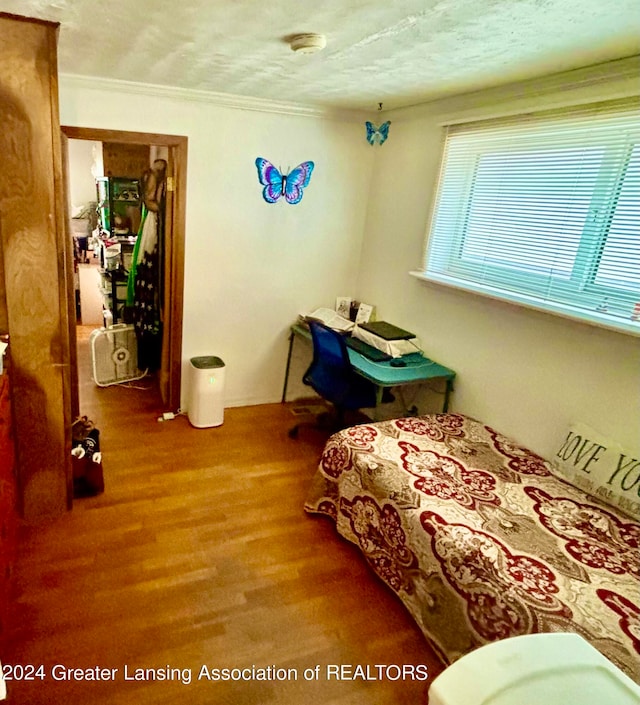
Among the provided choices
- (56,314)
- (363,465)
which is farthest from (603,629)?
(56,314)

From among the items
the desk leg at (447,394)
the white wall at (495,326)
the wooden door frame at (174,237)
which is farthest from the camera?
the desk leg at (447,394)

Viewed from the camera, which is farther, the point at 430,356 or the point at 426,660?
the point at 430,356

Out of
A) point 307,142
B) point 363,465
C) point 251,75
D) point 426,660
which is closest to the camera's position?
point 426,660

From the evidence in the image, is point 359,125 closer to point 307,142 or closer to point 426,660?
point 307,142

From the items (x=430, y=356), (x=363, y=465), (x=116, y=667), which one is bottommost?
(x=116, y=667)

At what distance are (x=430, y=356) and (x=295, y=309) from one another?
3.78 feet

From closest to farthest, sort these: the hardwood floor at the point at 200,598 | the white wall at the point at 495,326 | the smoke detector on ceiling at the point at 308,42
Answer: the hardwood floor at the point at 200,598 < the smoke detector on ceiling at the point at 308,42 < the white wall at the point at 495,326

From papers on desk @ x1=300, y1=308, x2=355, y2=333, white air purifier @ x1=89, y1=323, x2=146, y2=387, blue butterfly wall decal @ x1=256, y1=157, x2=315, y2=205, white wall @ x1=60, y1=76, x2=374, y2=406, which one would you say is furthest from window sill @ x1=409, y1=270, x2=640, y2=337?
white air purifier @ x1=89, y1=323, x2=146, y2=387

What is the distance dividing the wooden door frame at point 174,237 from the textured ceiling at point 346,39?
1.06ft

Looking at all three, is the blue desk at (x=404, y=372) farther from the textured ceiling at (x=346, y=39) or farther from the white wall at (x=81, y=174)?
the white wall at (x=81, y=174)

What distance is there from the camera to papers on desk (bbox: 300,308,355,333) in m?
3.51

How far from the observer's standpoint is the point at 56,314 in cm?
210

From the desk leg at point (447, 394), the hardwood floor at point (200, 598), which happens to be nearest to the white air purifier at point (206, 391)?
the hardwood floor at point (200, 598)

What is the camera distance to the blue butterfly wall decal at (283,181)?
10.6ft
